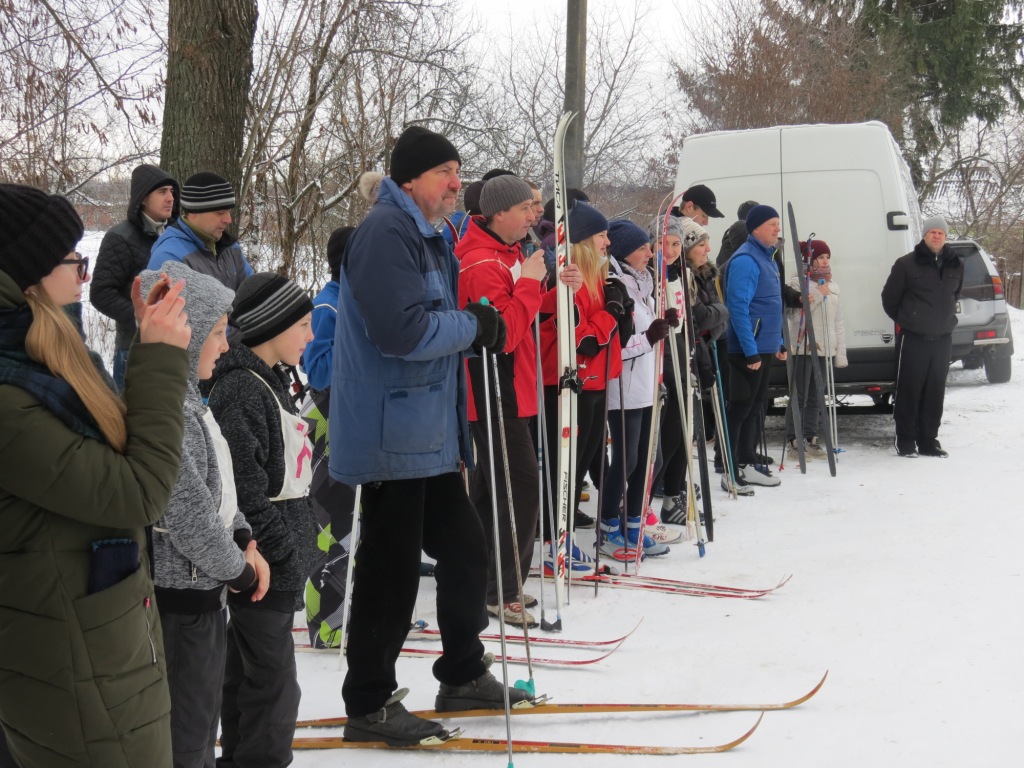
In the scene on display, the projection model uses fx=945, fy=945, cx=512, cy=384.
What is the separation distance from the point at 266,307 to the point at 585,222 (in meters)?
2.30

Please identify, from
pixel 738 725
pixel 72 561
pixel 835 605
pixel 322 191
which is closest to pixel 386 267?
pixel 72 561

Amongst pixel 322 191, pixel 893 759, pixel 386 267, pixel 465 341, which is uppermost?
pixel 322 191

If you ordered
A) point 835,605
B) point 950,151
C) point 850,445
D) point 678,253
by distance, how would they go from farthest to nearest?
point 950,151 < point 850,445 < point 678,253 < point 835,605

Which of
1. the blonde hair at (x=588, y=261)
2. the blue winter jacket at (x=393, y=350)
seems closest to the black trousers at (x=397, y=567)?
the blue winter jacket at (x=393, y=350)

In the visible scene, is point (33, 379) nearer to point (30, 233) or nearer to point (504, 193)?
point (30, 233)

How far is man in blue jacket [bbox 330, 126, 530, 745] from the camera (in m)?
2.84

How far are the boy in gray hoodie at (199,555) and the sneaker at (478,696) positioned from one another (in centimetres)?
103

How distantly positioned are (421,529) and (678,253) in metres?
3.00

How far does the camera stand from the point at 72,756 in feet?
5.65

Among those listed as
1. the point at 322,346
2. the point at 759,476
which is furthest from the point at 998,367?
the point at 322,346

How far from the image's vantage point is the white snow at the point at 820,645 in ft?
10.0

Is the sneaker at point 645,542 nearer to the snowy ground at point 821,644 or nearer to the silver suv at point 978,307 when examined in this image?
the snowy ground at point 821,644

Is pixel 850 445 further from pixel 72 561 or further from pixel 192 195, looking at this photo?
pixel 72 561

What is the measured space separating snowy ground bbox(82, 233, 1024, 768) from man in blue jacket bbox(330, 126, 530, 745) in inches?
13.9
